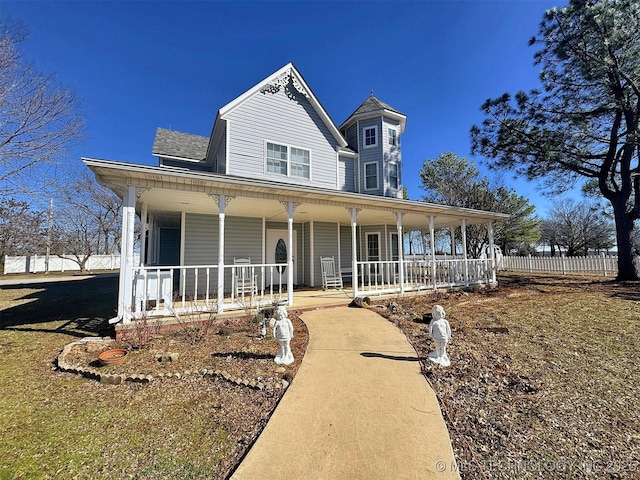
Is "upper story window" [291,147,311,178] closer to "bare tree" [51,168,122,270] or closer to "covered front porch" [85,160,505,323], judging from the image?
"covered front porch" [85,160,505,323]

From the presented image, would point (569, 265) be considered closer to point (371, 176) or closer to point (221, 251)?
point (371, 176)

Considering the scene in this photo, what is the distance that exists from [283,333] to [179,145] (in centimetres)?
1211

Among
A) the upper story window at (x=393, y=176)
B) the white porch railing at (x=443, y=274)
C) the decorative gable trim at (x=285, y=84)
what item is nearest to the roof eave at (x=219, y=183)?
the white porch railing at (x=443, y=274)

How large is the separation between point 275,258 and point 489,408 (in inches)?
333

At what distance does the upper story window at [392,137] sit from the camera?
13.1 meters

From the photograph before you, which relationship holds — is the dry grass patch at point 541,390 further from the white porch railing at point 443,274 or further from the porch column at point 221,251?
the porch column at point 221,251

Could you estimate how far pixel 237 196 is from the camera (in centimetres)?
655

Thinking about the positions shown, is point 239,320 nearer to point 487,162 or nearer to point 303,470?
point 303,470

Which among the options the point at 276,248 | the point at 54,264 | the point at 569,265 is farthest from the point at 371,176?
the point at 54,264

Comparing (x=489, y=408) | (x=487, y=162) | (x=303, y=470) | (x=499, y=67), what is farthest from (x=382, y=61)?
(x=303, y=470)

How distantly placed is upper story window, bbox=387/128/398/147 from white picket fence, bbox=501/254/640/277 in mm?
12347

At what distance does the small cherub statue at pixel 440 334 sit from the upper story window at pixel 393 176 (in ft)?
32.8

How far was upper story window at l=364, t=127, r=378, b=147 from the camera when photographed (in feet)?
42.6

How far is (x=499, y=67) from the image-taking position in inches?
421
